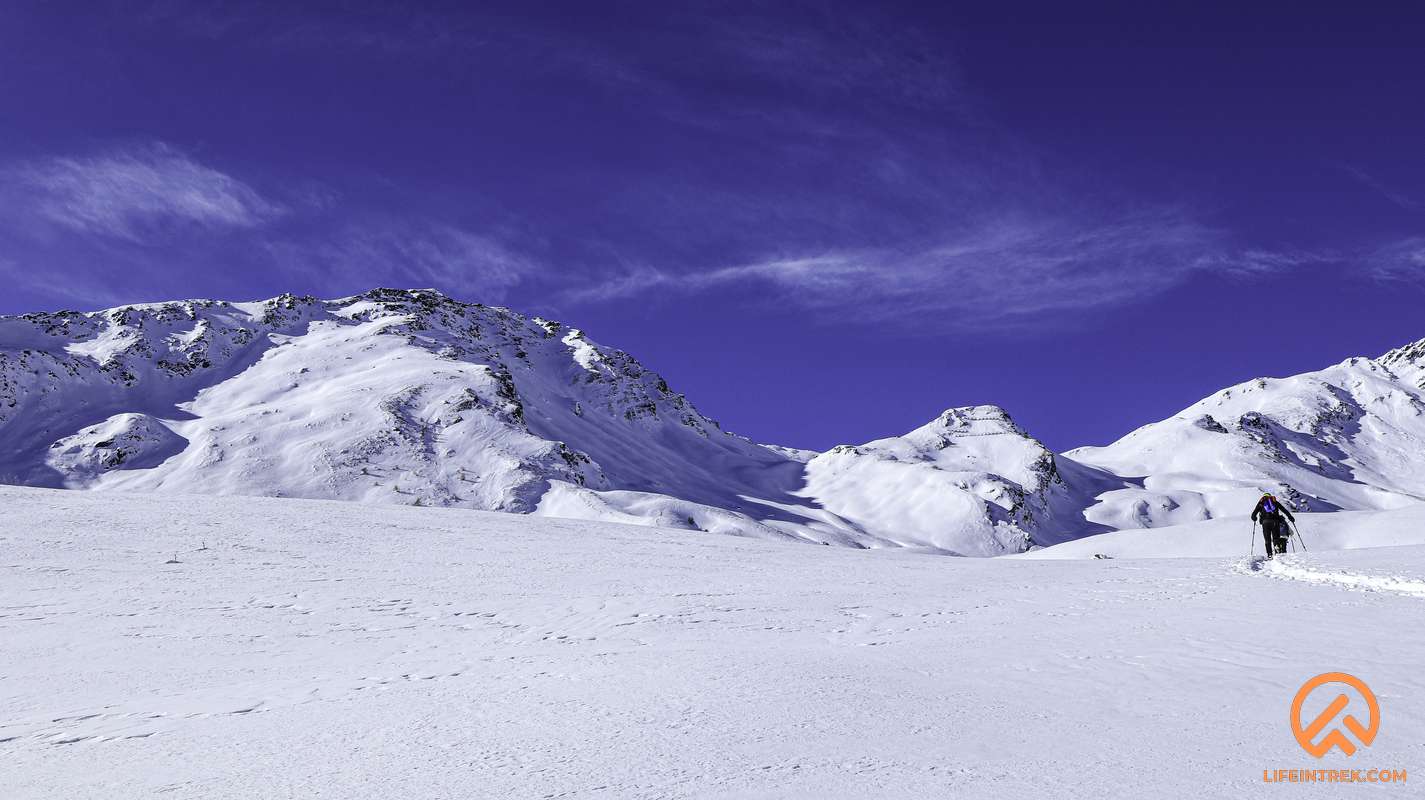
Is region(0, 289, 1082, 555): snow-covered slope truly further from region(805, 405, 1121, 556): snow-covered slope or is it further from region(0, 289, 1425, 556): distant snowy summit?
region(805, 405, 1121, 556): snow-covered slope

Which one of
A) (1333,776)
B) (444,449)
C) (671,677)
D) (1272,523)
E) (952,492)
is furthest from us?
(952,492)

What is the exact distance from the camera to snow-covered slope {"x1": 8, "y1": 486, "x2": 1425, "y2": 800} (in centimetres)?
543

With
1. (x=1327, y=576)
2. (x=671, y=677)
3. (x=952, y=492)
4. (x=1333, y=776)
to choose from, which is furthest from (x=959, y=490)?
(x=1333, y=776)

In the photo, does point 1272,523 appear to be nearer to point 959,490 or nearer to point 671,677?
point 671,677

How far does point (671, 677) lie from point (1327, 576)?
48.2 ft

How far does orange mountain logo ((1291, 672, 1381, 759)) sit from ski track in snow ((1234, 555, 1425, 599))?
28.3ft

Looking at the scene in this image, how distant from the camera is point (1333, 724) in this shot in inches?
249

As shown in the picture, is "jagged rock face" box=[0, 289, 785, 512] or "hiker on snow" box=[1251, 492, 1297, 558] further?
"jagged rock face" box=[0, 289, 785, 512]

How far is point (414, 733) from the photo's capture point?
636 cm

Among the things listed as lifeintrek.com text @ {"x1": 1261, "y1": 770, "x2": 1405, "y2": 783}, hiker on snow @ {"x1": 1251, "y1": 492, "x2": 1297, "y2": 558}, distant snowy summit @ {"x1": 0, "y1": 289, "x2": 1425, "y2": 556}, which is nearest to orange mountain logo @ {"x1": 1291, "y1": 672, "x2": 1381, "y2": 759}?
lifeintrek.com text @ {"x1": 1261, "y1": 770, "x2": 1405, "y2": 783}

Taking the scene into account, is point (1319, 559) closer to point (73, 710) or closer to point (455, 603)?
point (455, 603)

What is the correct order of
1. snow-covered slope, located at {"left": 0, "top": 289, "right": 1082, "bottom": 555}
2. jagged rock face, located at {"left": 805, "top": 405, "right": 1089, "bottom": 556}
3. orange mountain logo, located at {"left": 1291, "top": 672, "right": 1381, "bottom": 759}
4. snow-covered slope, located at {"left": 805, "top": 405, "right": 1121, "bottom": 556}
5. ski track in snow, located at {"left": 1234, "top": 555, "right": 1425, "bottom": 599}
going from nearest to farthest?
orange mountain logo, located at {"left": 1291, "top": 672, "right": 1381, "bottom": 759} < ski track in snow, located at {"left": 1234, "top": 555, "right": 1425, "bottom": 599} < snow-covered slope, located at {"left": 0, "top": 289, "right": 1082, "bottom": 555} < jagged rock face, located at {"left": 805, "top": 405, "right": 1089, "bottom": 556} < snow-covered slope, located at {"left": 805, "top": 405, "right": 1121, "bottom": 556}

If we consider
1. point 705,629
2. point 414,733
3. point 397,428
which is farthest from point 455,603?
point 397,428

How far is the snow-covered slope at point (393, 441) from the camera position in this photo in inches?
3814
